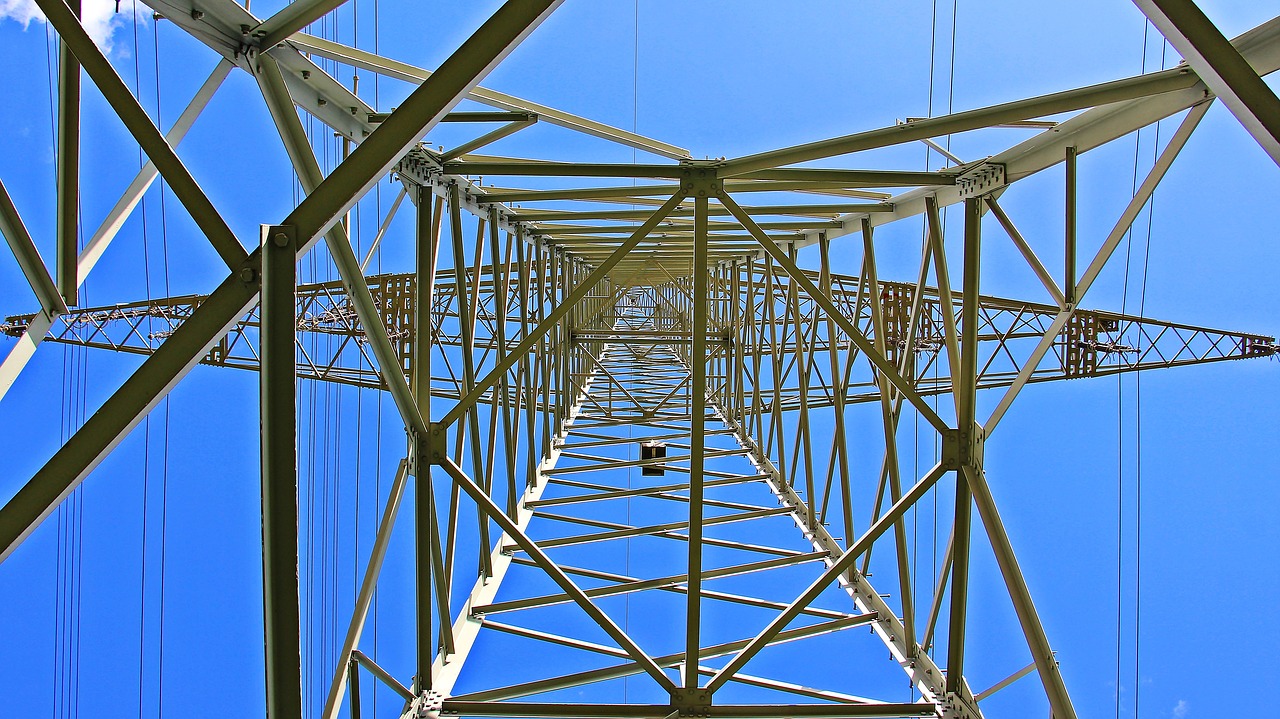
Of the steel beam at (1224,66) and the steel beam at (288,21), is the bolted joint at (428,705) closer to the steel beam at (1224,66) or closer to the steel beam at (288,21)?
the steel beam at (288,21)

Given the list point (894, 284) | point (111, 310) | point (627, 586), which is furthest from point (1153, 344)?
point (111, 310)

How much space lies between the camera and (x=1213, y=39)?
3.71 meters

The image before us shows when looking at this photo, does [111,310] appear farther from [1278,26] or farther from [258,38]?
[1278,26]

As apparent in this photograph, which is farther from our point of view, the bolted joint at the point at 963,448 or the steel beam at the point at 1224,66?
the bolted joint at the point at 963,448

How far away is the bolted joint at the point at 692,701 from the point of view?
7160 mm

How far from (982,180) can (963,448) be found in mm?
2659

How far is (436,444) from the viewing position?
7.05 meters

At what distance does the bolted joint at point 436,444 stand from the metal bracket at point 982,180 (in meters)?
5.67

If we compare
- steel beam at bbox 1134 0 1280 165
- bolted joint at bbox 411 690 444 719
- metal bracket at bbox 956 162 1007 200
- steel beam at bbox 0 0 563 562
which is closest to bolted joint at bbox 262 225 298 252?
steel beam at bbox 0 0 563 562

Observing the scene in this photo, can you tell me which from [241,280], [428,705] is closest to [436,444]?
[428,705]

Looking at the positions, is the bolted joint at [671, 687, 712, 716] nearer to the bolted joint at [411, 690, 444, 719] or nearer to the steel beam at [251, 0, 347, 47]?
the bolted joint at [411, 690, 444, 719]

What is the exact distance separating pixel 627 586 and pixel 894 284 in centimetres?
1380

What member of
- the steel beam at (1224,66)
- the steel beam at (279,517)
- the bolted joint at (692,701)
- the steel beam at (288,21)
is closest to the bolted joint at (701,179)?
the steel beam at (288,21)

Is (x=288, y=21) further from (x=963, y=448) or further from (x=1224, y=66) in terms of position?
(x=963, y=448)
